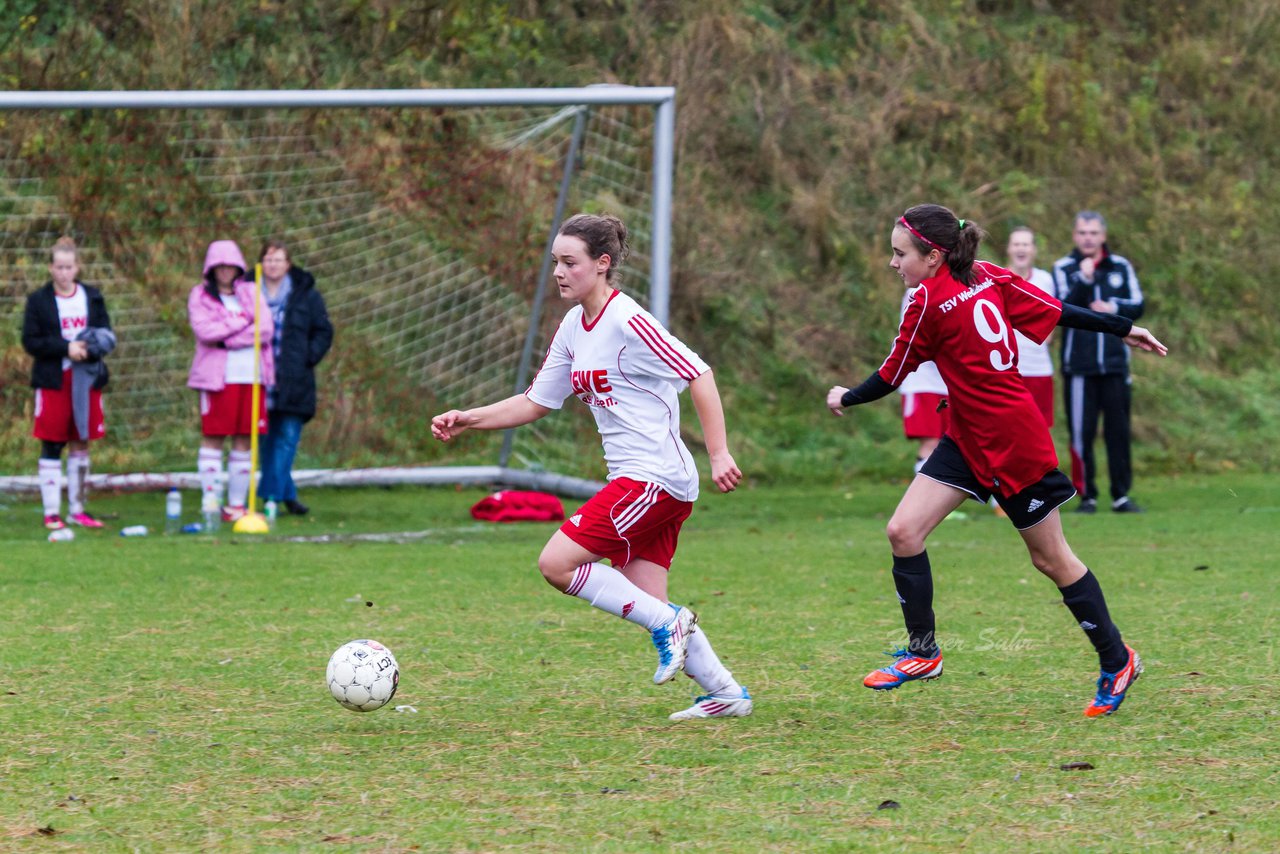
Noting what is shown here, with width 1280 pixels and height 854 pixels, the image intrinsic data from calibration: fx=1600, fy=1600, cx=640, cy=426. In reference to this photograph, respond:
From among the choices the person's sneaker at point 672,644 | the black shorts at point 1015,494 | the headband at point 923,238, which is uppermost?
the headband at point 923,238

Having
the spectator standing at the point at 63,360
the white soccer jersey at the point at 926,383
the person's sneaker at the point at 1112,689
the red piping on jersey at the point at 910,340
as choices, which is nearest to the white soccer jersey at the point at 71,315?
the spectator standing at the point at 63,360

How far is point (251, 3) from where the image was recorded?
1739 cm

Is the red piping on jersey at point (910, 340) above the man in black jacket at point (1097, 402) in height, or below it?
above

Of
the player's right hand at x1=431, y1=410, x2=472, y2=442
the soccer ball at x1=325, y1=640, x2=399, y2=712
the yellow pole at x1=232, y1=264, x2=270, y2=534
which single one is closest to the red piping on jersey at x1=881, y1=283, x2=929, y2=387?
the player's right hand at x1=431, y1=410, x2=472, y2=442

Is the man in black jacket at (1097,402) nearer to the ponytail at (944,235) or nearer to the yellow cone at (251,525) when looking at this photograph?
the yellow cone at (251,525)

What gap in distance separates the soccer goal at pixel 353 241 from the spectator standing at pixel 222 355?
182cm

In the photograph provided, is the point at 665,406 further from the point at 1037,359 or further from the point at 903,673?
the point at 1037,359

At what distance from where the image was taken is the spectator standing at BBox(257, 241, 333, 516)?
1118 cm

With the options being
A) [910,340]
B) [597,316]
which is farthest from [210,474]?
[910,340]

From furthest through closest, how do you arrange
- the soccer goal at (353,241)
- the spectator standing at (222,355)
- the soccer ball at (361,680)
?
1. the soccer goal at (353,241)
2. the spectator standing at (222,355)
3. the soccer ball at (361,680)

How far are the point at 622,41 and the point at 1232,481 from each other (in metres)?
8.71

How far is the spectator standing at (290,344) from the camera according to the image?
11.2 meters

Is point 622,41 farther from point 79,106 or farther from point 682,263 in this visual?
point 79,106

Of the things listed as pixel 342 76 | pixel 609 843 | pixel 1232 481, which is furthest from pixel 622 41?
pixel 609 843
